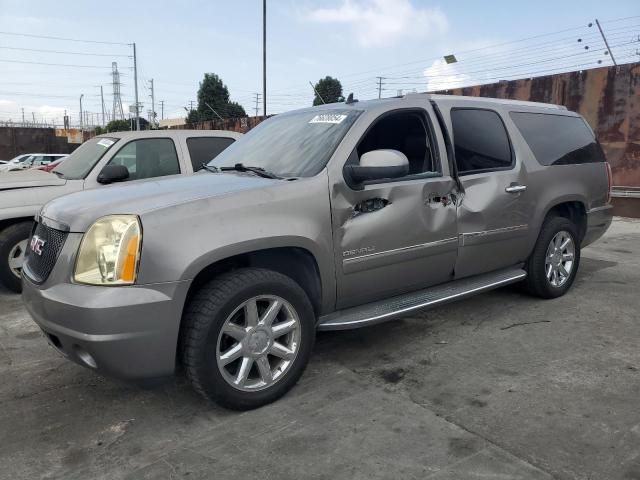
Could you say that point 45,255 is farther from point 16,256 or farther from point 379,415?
point 16,256

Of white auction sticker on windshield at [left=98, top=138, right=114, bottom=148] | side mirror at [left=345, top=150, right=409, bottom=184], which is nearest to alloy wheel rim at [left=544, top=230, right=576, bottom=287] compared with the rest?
side mirror at [left=345, top=150, right=409, bottom=184]

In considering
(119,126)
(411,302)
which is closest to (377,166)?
(411,302)

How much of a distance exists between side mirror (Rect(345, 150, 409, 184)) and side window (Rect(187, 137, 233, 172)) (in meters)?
3.15

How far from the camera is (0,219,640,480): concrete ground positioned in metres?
2.45

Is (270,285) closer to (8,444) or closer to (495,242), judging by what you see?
(8,444)

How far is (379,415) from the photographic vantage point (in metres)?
2.88

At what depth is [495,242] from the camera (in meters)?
4.20

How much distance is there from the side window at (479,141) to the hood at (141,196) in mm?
1588

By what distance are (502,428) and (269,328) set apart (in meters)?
1.32

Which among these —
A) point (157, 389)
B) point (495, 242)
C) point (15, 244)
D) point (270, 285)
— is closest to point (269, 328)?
point (270, 285)

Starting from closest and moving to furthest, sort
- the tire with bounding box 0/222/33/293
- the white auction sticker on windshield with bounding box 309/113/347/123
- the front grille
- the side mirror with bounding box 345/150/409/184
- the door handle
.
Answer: the front grille < the side mirror with bounding box 345/150/409/184 < the white auction sticker on windshield with bounding box 309/113/347/123 < the door handle < the tire with bounding box 0/222/33/293

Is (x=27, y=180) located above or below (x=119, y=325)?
above

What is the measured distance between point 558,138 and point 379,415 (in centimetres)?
333

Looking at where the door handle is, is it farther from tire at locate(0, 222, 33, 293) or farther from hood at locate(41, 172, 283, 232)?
tire at locate(0, 222, 33, 293)
